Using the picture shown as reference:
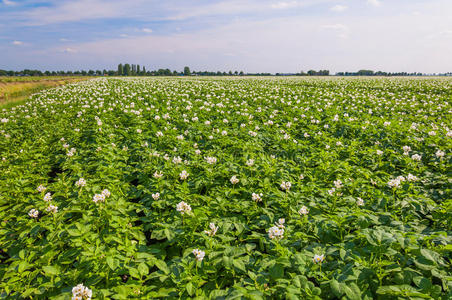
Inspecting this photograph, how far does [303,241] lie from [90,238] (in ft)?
9.63

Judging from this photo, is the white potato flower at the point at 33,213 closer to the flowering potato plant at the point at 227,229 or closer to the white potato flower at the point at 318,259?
the flowering potato plant at the point at 227,229

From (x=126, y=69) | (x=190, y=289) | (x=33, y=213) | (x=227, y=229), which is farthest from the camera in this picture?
(x=126, y=69)

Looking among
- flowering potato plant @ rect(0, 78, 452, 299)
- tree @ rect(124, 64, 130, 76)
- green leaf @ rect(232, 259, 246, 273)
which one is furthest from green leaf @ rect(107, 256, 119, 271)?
tree @ rect(124, 64, 130, 76)

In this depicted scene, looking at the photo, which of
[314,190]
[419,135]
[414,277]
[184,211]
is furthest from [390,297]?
[419,135]

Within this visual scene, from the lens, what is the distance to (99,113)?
34.9ft

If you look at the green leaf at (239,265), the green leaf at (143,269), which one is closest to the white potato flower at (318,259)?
the green leaf at (239,265)

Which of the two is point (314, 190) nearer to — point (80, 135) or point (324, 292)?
point (324, 292)

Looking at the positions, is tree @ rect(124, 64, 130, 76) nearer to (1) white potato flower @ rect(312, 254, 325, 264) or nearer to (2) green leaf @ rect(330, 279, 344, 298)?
(1) white potato flower @ rect(312, 254, 325, 264)

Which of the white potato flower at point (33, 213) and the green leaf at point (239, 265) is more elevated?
the white potato flower at point (33, 213)

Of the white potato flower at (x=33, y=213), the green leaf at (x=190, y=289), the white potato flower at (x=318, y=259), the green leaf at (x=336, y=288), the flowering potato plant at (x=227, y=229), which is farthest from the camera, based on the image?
the white potato flower at (x=33, y=213)

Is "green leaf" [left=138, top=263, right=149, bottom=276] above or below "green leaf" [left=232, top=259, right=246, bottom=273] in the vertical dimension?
below

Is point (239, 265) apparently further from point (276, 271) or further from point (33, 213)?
point (33, 213)

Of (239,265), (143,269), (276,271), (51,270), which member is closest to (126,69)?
(51,270)

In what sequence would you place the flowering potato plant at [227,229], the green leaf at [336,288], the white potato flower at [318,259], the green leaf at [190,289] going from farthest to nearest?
the white potato flower at [318,259] → the flowering potato plant at [227,229] → the green leaf at [190,289] → the green leaf at [336,288]
